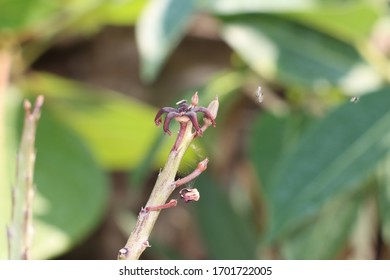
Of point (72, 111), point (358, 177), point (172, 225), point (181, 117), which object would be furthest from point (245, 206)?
point (181, 117)

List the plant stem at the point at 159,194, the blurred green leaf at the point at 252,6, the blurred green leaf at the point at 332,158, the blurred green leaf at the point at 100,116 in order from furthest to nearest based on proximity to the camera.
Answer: the blurred green leaf at the point at 100,116
the blurred green leaf at the point at 252,6
the blurred green leaf at the point at 332,158
the plant stem at the point at 159,194

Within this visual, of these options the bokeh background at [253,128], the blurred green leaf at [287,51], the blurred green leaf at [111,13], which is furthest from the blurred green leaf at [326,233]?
the blurred green leaf at [111,13]

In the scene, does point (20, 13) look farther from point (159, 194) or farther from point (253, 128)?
point (159, 194)

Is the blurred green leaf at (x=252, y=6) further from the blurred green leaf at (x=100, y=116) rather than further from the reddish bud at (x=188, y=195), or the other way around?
the reddish bud at (x=188, y=195)

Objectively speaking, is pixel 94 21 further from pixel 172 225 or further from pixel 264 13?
pixel 172 225

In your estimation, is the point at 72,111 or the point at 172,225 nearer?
the point at 72,111
